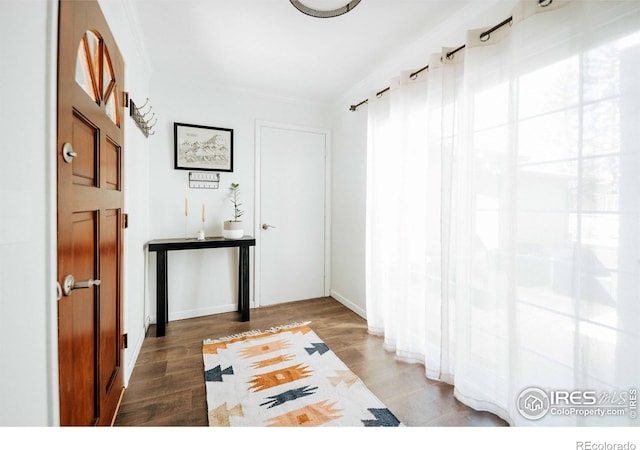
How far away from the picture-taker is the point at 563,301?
1.29 meters

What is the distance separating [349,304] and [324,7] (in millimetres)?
2857

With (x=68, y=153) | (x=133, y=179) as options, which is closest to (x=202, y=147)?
(x=133, y=179)

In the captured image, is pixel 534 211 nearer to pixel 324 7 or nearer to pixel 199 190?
pixel 324 7

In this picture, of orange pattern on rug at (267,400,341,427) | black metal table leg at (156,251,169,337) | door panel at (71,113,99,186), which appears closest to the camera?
door panel at (71,113,99,186)

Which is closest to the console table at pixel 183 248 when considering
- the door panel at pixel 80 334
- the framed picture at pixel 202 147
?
the framed picture at pixel 202 147

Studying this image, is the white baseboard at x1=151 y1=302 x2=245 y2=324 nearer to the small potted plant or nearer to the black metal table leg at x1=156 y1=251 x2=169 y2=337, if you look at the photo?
the black metal table leg at x1=156 y1=251 x2=169 y2=337

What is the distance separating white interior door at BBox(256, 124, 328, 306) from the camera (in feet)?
11.0

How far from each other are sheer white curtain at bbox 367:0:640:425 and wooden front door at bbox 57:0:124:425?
1893mm

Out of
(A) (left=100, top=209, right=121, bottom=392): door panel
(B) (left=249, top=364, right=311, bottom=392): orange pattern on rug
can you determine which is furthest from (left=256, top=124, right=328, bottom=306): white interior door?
(A) (left=100, top=209, right=121, bottom=392): door panel

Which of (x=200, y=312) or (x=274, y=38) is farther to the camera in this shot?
(x=200, y=312)

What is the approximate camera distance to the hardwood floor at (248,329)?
5.13 ft

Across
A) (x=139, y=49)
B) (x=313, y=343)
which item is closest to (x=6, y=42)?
(x=139, y=49)
